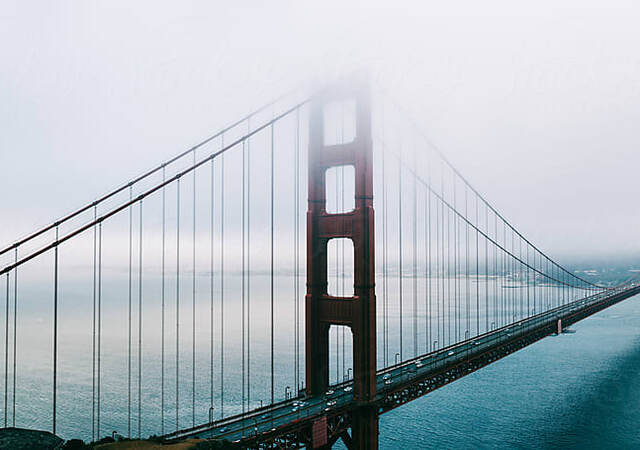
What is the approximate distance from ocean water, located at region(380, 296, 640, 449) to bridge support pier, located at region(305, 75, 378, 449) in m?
12.6

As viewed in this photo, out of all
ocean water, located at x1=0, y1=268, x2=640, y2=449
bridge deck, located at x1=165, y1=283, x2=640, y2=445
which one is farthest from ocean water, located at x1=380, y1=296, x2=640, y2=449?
bridge deck, located at x1=165, y1=283, x2=640, y2=445

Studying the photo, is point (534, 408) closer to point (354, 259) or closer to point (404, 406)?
point (404, 406)

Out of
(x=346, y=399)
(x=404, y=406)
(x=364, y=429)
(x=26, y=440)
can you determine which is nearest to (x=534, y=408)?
(x=404, y=406)

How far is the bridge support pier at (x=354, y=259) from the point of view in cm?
2011

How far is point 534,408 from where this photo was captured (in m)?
40.7

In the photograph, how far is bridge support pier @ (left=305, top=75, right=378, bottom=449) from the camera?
20109 mm

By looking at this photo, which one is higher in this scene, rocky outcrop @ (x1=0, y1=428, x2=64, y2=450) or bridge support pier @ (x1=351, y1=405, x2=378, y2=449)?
rocky outcrop @ (x1=0, y1=428, x2=64, y2=450)

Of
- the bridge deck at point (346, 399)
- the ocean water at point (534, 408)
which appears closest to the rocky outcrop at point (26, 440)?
the bridge deck at point (346, 399)

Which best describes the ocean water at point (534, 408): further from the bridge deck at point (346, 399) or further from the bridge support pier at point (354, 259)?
the bridge support pier at point (354, 259)

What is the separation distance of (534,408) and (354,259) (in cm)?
2815

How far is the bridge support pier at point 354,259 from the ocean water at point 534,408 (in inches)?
495

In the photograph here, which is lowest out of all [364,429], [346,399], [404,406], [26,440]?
[404,406]

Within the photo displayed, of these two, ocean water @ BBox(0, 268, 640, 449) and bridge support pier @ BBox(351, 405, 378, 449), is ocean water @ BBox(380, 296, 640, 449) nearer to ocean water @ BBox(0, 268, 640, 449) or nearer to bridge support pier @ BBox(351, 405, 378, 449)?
ocean water @ BBox(0, 268, 640, 449)

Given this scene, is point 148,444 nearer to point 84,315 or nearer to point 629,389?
point 629,389
